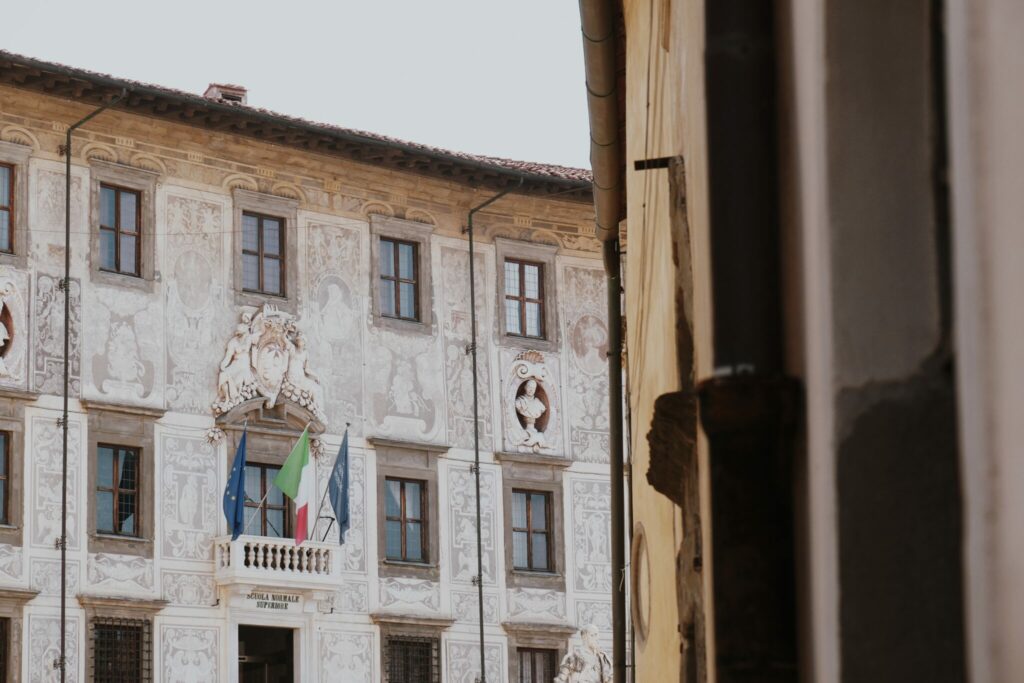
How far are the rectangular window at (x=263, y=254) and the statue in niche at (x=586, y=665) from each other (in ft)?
21.1

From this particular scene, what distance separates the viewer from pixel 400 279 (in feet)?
93.6

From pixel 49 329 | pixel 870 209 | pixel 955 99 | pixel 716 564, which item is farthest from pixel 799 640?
pixel 49 329

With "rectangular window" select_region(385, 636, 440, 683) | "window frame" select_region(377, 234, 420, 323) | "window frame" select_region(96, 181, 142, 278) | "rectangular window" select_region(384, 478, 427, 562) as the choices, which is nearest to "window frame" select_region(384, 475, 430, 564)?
"rectangular window" select_region(384, 478, 427, 562)

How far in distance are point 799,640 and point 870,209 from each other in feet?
2.77

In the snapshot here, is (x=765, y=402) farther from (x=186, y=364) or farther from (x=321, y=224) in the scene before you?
(x=321, y=224)

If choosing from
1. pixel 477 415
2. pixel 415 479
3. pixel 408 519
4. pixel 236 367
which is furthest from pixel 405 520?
pixel 236 367

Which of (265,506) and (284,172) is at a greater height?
(284,172)

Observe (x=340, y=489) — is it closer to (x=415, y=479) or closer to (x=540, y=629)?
(x=415, y=479)

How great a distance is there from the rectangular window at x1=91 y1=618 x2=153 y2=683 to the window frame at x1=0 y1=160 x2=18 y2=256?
4.68 meters

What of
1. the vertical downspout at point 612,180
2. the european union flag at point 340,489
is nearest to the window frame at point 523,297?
the european union flag at point 340,489

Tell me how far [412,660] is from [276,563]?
2731 mm

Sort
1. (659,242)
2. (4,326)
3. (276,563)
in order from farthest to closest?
(276,563)
(4,326)
(659,242)

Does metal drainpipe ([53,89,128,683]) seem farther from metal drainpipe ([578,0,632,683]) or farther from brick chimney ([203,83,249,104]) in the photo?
metal drainpipe ([578,0,632,683])

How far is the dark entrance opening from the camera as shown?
26.3 metres
